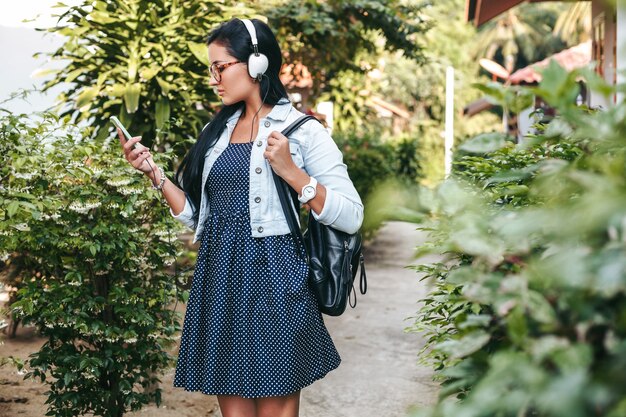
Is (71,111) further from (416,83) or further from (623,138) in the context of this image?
(416,83)

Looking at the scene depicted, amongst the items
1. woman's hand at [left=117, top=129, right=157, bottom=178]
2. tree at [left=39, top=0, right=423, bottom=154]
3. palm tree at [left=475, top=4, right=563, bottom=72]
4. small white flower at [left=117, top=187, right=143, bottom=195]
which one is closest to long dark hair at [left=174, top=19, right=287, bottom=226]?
woman's hand at [left=117, top=129, right=157, bottom=178]

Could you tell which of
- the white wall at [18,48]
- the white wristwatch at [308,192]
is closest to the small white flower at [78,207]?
the white wristwatch at [308,192]

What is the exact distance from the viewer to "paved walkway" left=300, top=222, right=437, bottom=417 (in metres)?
4.96

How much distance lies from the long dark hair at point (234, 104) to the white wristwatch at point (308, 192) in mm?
428

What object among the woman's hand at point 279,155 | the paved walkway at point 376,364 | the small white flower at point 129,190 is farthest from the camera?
the paved walkway at point 376,364

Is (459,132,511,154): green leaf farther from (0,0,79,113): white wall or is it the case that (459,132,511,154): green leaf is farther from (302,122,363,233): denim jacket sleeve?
(0,0,79,113): white wall

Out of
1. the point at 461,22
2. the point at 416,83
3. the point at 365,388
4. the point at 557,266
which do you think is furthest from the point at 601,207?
the point at 461,22

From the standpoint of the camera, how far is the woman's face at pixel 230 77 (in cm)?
291

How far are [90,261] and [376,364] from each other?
2.82 meters

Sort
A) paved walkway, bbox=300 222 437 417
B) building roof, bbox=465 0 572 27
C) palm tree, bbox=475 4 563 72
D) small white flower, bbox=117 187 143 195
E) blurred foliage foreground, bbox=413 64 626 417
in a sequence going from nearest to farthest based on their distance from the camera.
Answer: blurred foliage foreground, bbox=413 64 626 417 < small white flower, bbox=117 187 143 195 < paved walkway, bbox=300 222 437 417 < building roof, bbox=465 0 572 27 < palm tree, bbox=475 4 563 72

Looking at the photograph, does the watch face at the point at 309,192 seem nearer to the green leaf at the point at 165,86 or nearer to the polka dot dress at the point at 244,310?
the polka dot dress at the point at 244,310

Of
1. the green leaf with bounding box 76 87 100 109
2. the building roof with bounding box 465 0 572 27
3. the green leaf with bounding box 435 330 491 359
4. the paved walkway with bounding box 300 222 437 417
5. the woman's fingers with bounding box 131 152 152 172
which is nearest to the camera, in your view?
the green leaf with bounding box 435 330 491 359

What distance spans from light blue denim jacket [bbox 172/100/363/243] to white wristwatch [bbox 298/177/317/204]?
5 centimetres

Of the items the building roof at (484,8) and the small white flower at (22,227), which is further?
the building roof at (484,8)
